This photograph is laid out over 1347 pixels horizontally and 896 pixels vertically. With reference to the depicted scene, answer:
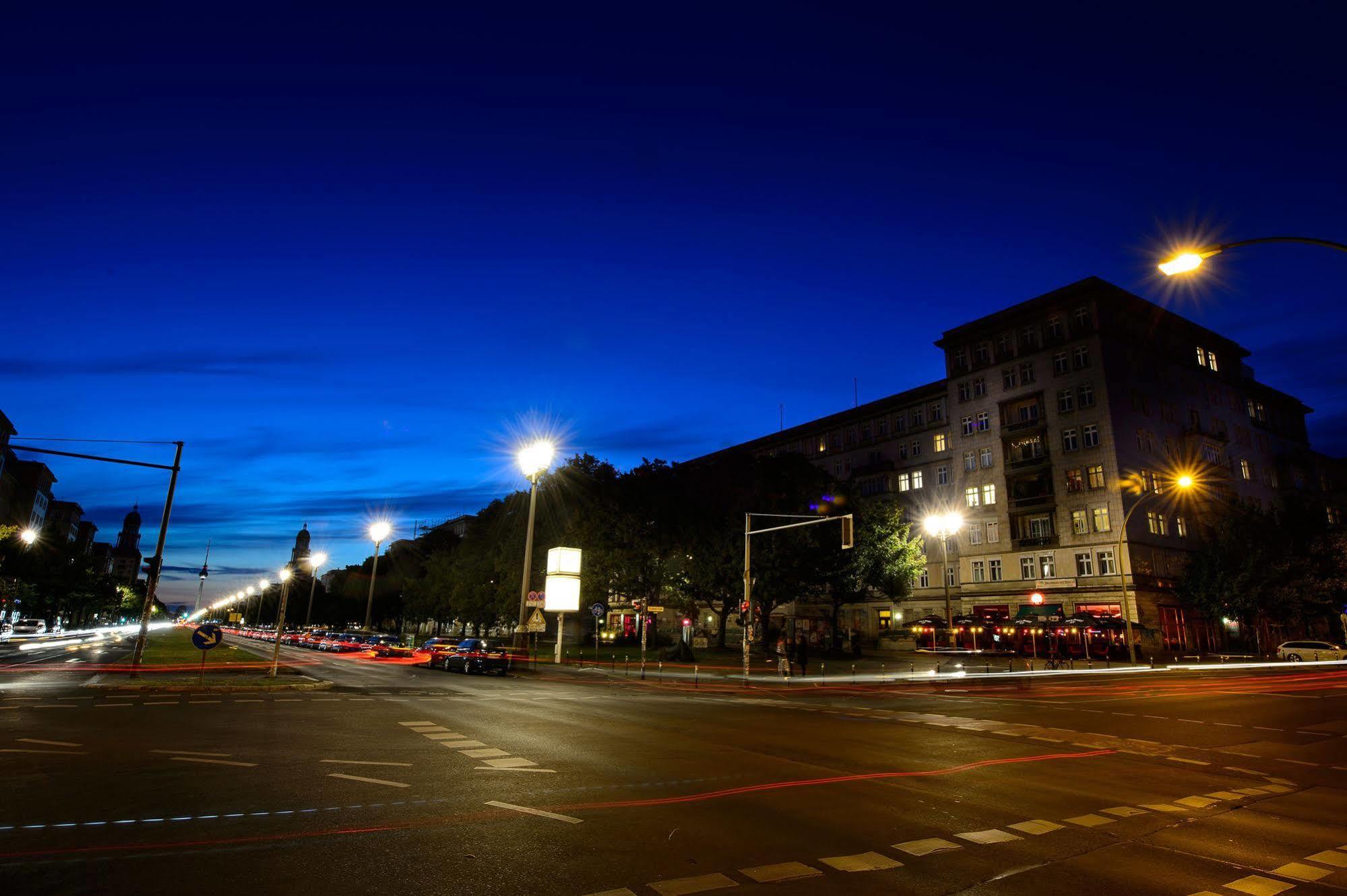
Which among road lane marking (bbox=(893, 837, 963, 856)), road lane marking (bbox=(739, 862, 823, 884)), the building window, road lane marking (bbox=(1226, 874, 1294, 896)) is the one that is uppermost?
the building window

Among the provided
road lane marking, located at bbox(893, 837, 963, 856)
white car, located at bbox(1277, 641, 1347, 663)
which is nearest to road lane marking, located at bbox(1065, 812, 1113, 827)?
road lane marking, located at bbox(893, 837, 963, 856)

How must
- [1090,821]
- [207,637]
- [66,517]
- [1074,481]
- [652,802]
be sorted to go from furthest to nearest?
[66,517] < [1074,481] < [207,637] < [652,802] < [1090,821]

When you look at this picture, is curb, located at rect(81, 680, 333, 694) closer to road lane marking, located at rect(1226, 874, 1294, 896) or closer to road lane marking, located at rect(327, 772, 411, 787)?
road lane marking, located at rect(327, 772, 411, 787)

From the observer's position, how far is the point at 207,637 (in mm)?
21531

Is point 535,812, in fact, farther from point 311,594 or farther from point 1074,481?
point 311,594

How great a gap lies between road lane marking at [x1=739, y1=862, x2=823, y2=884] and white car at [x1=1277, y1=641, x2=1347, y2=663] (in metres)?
55.8

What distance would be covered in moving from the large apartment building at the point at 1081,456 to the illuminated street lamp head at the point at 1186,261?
1626 inches

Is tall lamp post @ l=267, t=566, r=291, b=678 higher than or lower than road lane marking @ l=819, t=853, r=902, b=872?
higher

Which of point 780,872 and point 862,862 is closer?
point 780,872

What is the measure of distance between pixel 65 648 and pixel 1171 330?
86.6 m

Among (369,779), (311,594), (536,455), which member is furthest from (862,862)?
(311,594)

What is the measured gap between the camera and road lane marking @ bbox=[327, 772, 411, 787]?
9.00 metres

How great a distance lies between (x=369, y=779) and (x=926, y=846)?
6.73 m

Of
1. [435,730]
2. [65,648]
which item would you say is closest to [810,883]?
[435,730]
